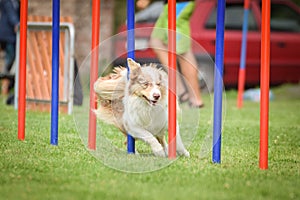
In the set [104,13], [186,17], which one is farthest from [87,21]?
[186,17]

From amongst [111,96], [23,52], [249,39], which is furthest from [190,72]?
[111,96]

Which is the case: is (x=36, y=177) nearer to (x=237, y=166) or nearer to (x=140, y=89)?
(x=140, y=89)

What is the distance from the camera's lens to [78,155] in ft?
18.6

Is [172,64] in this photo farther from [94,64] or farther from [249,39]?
[249,39]

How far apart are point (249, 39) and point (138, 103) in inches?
362

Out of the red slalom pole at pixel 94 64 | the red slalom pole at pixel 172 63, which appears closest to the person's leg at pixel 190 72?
the red slalom pole at pixel 94 64

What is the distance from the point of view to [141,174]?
4922mm

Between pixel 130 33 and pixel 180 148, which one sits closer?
pixel 130 33

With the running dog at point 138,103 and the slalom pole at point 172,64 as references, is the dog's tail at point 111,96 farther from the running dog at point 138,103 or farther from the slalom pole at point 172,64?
the slalom pole at point 172,64

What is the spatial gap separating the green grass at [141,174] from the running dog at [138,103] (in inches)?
11.7

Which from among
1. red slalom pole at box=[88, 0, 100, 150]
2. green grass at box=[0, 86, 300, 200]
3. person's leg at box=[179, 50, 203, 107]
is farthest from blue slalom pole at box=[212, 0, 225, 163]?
person's leg at box=[179, 50, 203, 107]

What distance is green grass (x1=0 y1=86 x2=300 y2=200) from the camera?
4348 mm

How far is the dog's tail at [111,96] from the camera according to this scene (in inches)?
225

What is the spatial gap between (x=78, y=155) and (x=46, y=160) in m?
0.34
